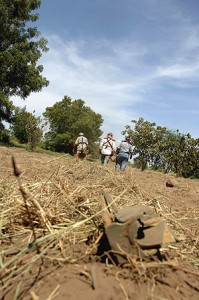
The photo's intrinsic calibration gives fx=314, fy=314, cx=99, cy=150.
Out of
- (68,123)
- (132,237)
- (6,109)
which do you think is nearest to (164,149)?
(68,123)

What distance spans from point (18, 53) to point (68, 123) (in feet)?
86.1

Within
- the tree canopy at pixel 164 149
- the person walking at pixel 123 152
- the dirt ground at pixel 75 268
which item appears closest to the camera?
the dirt ground at pixel 75 268

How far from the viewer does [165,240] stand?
2.31 m

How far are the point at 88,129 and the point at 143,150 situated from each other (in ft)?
29.6

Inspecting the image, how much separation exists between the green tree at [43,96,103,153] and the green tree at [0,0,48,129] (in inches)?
852

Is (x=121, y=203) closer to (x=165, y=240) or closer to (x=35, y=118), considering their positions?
(x=165, y=240)

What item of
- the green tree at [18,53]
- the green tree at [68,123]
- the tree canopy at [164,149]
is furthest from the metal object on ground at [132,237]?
the green tree at [68,123]

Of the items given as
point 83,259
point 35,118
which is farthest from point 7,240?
point 35,118

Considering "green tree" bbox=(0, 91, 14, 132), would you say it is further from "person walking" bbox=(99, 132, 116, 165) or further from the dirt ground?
the dirt ground

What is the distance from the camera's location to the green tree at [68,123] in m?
44.8

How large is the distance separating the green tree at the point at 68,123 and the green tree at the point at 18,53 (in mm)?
21630

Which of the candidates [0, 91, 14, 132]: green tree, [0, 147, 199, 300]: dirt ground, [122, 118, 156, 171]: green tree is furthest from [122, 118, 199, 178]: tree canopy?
[0, 147, 199, 300]: dirt ground

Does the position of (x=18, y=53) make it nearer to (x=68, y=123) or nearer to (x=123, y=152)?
(x=123, y=152)

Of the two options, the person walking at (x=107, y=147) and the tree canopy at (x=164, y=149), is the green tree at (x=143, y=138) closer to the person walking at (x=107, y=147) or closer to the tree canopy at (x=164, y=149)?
the tree canopy at (x=164, y=149)
